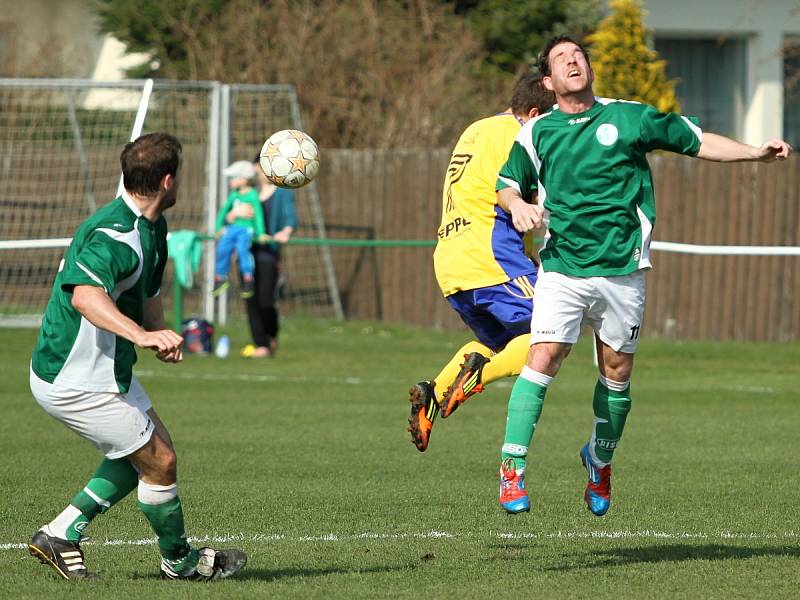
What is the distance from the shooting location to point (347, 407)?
12680 mm

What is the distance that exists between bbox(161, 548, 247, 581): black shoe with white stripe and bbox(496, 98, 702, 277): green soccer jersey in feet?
6.31

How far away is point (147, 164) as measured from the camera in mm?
5957

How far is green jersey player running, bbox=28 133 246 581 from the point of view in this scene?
5.85m

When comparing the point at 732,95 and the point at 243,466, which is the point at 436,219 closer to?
the point at 243,466

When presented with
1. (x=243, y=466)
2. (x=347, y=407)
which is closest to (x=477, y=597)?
(x=243, y=466)

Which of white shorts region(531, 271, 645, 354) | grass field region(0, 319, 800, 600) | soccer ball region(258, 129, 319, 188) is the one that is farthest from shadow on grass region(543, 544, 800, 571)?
soccer ball region(258, 129, 319, 188)

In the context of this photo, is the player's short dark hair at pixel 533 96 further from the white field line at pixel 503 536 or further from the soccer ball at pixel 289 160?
the white field line at pixel 503 536

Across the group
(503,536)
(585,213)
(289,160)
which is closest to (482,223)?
(289,160)

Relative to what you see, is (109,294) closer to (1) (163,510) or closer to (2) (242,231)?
(1) (163,510)

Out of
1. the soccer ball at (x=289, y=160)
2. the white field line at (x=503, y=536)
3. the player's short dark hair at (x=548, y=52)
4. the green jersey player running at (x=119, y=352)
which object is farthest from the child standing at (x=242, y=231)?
the green jersey player running at (x=119, y=352)

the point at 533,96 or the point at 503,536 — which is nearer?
the point at 503,536

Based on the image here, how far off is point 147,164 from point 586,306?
2071 mm

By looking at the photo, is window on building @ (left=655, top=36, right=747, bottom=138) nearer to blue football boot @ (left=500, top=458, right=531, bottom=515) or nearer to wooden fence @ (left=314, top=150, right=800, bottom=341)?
wooden fence @ (left=314, top=150, right=800, bottom=341)

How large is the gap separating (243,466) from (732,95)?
2583 cm
